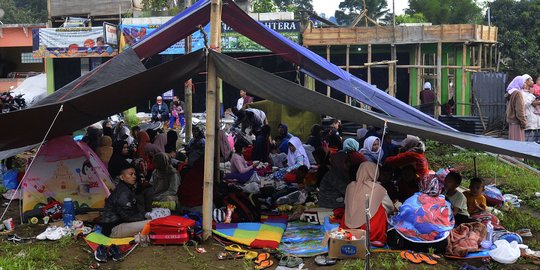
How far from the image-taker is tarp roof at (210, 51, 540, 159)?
5.79m

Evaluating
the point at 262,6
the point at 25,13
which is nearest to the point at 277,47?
the point at 262,6

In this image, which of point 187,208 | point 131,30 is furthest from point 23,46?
point 187,208

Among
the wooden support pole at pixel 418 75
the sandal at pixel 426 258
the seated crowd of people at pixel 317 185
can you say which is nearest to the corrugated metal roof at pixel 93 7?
the wooden support pole at pixel 418 75

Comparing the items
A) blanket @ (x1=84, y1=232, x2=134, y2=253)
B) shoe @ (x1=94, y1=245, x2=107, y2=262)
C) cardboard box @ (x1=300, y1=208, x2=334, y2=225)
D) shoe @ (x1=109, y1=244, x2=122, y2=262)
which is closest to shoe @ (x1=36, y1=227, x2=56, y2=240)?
blanket @ (x1=84, y1=232, x2=134, y2=253)

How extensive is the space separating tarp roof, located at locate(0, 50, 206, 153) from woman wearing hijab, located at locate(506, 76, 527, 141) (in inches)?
260

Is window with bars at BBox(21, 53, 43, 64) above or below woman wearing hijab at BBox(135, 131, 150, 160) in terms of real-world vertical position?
above

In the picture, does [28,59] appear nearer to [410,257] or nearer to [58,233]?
[58,233]

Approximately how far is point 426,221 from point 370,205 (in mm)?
638

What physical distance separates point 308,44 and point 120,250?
13.5 meters

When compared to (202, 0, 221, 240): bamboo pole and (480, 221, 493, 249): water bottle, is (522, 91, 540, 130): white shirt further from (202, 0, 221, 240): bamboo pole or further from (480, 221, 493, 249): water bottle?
(202, 0, 221, 240): bamboo pole

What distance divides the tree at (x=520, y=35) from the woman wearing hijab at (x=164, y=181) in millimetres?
20072

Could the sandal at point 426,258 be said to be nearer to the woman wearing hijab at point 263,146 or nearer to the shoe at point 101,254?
the shoe at point 101,254

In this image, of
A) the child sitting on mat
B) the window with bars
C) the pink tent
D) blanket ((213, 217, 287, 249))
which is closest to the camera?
blanket ((213, 217, 287, 249))

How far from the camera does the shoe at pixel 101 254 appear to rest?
19.0 feet
